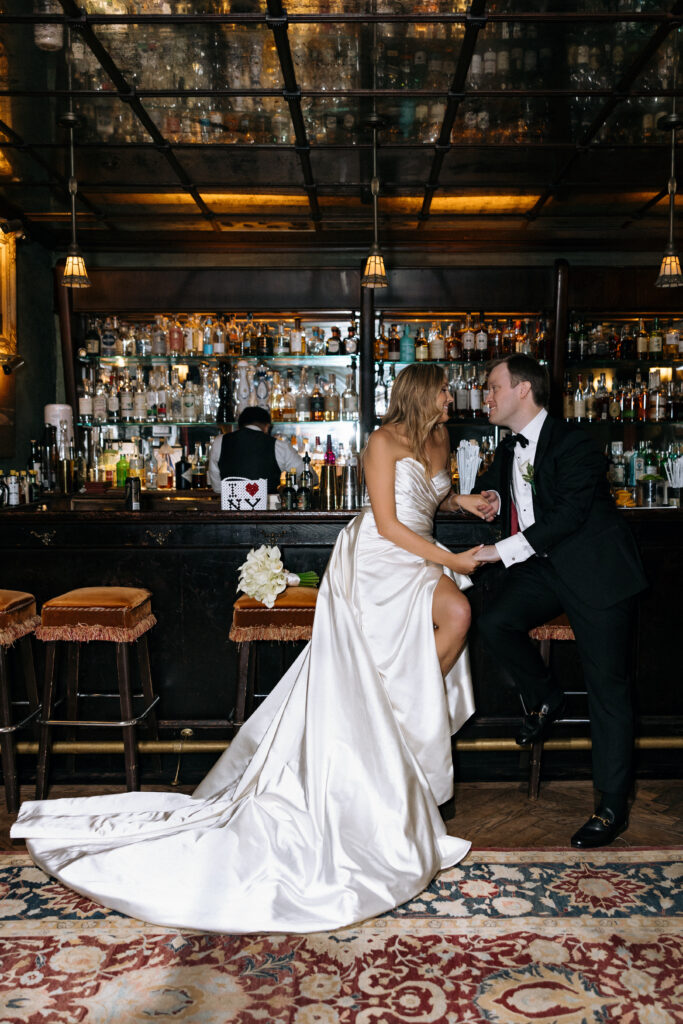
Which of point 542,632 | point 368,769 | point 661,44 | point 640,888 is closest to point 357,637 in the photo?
point 368,769

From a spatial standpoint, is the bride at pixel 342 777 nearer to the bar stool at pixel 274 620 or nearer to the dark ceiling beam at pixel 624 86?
the bar stool at pixel 274 620

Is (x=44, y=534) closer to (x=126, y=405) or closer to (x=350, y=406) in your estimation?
(x=126, y=405)

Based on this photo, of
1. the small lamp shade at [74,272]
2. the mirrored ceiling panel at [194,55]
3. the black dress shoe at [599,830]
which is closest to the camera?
the black dress shoe at [599,830]

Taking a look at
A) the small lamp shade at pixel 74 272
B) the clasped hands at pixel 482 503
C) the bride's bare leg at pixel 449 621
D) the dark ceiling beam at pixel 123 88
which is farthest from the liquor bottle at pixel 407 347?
the bride's bare leg at pixel 449 621

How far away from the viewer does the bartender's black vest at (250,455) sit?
5590 millimetres

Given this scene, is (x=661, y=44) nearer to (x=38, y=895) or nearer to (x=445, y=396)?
(x=445, y=396)

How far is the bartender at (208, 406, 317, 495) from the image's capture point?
559 cm

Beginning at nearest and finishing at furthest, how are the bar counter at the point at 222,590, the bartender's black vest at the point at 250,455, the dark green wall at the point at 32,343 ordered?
1. the bar counter at the point at 222,590
2. the bartender's black vest at the point at 250,455
3. the dark green wall at the point at 32,343

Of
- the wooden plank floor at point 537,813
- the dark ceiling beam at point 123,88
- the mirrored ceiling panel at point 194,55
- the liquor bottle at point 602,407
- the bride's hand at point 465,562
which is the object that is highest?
the mirrored ceiling panel at point 194,55

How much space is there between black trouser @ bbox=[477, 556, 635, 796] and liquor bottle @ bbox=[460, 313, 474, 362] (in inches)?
140

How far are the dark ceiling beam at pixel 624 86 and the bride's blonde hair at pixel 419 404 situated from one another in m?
2.01

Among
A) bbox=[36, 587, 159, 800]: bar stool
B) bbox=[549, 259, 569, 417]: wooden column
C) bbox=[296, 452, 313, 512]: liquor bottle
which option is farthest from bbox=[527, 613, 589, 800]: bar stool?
bbox=[549, 259, 569, 417]: wooden column

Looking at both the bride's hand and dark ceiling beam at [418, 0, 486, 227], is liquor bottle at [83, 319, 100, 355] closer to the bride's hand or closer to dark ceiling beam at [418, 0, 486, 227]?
dark ceiling beam at [418, 0, 486, 227]

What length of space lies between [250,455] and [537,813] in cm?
313
